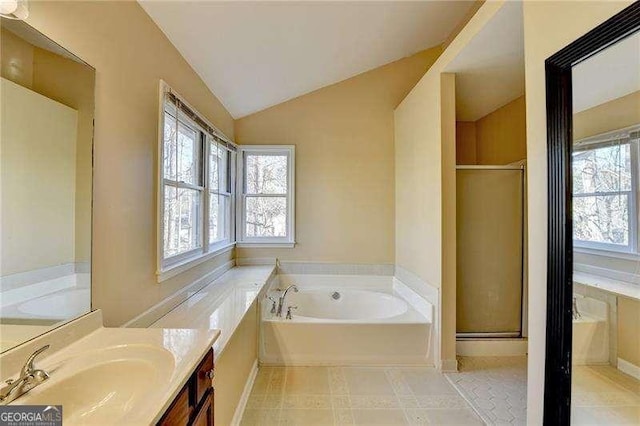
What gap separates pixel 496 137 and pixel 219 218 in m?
3.19

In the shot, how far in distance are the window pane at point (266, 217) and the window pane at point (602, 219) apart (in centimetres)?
Result: 287

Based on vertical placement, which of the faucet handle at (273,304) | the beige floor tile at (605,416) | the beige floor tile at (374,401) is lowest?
the beige floor tile at (374,401)

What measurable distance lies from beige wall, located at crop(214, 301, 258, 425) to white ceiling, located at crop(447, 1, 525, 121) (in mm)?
2365

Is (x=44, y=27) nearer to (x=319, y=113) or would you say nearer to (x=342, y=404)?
(x=342, y=404)

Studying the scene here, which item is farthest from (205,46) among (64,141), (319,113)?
(319,113)

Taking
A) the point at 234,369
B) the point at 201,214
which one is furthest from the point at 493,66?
the point at 234,369

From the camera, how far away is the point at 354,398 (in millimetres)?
2129

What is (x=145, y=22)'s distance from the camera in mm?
1661

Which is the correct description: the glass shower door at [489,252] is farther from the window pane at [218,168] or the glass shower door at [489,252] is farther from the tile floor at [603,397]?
the window pane at [218,168]

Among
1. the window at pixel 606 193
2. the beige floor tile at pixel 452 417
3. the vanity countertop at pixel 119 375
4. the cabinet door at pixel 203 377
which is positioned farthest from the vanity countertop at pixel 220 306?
the window at pixel 606 193

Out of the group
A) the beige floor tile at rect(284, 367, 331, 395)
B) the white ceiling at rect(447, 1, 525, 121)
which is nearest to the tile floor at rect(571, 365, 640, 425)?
the beige floor tile at rect(284, 367, 331, 395)

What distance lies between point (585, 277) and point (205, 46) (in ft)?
8.28

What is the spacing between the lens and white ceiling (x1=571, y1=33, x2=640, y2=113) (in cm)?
100

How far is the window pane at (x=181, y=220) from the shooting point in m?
2.00
